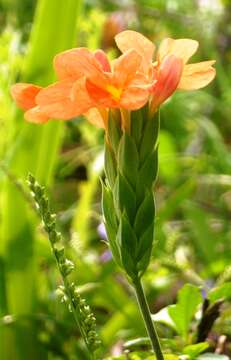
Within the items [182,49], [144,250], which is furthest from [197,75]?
[144,250]

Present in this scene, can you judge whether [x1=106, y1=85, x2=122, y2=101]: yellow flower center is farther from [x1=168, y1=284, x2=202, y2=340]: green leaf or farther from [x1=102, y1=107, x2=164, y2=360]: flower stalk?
[x1=168, y1=284, x2=202, y2=340]: green leaf

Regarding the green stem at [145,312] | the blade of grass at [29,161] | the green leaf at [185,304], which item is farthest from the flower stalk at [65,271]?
the blade of grass at [29,161]

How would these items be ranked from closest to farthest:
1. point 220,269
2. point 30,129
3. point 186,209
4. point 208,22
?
point 220,269
point 30,129
point 186,209
point 208,22

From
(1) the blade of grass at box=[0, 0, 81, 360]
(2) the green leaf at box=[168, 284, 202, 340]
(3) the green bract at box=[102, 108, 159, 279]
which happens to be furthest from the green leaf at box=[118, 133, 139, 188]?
(1) the blade of grass at box=[0, 0, 81, 360]

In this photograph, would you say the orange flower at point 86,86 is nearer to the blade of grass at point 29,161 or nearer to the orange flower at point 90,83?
the orange flower at point 90,83

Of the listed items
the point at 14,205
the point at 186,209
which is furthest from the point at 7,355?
the point at 186,209

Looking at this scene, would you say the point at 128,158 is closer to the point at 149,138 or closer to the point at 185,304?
the point at 149,138

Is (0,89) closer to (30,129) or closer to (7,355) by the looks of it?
(30,129)
